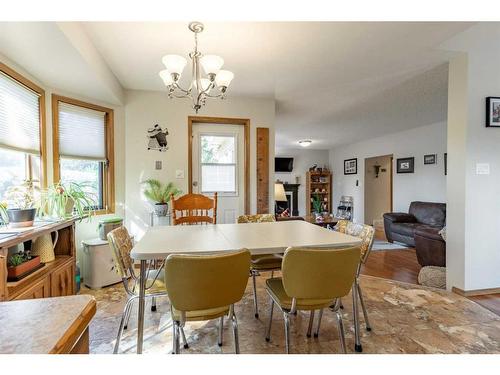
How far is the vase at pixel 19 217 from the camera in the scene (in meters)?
1.72

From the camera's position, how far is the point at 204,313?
1307mm

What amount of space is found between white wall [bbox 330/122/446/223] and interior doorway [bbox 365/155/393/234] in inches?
6.1

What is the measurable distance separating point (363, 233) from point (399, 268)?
224 cm

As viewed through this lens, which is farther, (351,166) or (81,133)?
(351,166)

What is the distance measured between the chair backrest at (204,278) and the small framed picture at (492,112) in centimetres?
293

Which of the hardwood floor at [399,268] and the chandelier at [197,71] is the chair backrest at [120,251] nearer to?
the chandelier at [197,71]

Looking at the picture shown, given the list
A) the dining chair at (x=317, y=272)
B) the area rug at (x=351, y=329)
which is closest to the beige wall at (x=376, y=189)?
the area rug at (x=351, y=329)

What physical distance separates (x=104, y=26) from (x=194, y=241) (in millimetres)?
1874

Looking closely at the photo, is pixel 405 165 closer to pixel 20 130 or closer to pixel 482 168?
pixel 482 168

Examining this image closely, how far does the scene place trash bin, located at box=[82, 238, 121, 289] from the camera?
2.69m

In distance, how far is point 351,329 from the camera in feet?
6.31

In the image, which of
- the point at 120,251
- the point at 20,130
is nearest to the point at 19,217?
the point at 120,251
